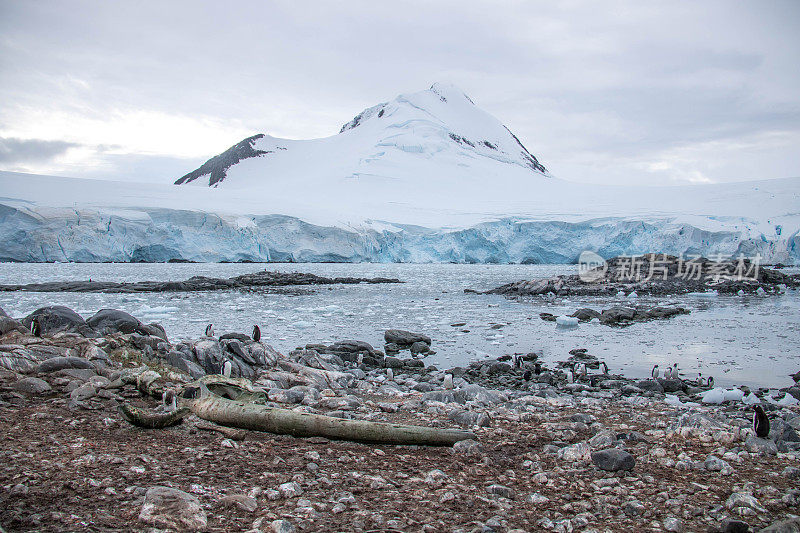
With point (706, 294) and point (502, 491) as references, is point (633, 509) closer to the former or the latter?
point (502, 491)

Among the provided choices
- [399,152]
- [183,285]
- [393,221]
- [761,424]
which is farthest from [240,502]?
[399,152]

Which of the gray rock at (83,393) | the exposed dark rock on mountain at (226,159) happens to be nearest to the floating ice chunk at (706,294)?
the gray rock at (83,393)

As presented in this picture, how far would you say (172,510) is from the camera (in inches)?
85.3

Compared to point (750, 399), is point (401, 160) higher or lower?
higher

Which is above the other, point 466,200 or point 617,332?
point 466,200

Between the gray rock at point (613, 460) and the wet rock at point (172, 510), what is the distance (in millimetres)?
2233

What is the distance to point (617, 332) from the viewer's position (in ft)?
40.1

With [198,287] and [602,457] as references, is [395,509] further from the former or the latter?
[198,287]

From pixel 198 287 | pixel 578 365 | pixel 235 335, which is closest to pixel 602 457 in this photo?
pixel 578 365

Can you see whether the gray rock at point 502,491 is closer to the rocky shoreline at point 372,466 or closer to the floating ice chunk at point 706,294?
the rocky shoreline at point 372,466

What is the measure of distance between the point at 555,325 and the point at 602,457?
1070 centimetres

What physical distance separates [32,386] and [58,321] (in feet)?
14.8

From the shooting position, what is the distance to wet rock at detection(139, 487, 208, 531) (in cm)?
210

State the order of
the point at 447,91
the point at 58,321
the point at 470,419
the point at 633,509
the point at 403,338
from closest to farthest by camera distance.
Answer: the point at 633,509 → the point at 470,419 → the point at 58,321 → the point at 403,338 → the point at 447,91
